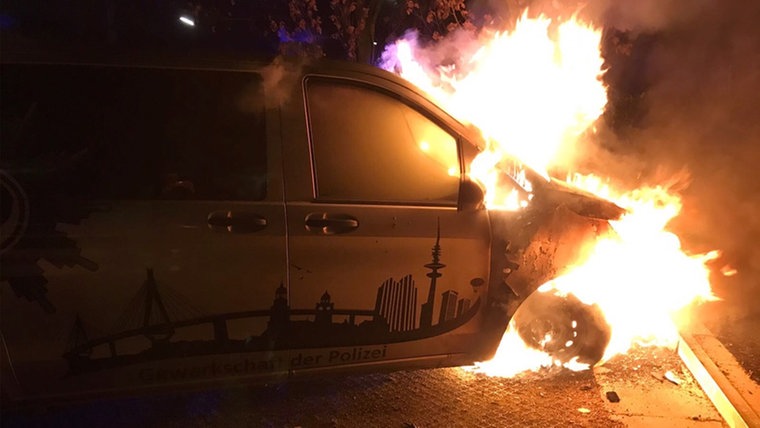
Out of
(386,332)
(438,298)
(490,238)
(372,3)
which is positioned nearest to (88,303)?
(386,332)

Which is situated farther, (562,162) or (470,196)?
(562,162)

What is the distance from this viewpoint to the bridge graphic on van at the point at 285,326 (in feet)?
9.16

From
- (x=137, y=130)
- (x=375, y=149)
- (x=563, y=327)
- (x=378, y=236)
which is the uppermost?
(x=137, y=130)

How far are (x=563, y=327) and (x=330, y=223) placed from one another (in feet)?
6.55

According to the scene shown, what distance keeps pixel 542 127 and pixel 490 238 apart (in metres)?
1.59

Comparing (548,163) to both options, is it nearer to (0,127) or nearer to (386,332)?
(386,332)

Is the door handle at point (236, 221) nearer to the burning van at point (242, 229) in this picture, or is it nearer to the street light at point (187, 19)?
the burning van at point (242, 229)

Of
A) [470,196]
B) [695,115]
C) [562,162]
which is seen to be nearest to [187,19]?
[562,162]

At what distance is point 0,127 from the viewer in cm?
266

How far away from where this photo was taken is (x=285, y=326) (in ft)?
9.89

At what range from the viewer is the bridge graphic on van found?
279cm

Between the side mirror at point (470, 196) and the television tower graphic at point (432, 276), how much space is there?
18 centimetres

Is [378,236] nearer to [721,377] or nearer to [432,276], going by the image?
[432,276]

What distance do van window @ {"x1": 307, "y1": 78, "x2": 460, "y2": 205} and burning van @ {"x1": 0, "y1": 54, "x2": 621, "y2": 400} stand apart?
0.01 meters
